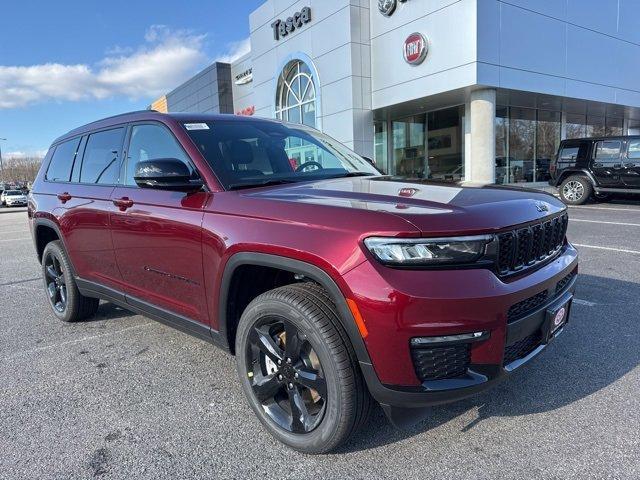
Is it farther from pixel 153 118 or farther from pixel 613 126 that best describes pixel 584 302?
pixel 613 126

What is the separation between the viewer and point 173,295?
3049 millimetres

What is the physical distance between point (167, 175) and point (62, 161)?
260cm

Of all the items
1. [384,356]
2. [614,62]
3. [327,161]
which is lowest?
[384,356]

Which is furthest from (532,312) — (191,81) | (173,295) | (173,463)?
(191,81)

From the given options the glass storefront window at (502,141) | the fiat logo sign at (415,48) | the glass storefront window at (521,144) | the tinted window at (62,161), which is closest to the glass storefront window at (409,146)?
the glass storefront window at (502,141)

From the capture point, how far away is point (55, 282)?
4.73 metres

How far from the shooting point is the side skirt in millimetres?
2852

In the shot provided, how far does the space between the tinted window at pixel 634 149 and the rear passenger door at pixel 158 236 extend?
12883 millimetres

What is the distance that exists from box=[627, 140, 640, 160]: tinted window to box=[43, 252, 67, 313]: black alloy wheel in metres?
13.3

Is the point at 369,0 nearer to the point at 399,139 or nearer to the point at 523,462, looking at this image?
the point at 399,139

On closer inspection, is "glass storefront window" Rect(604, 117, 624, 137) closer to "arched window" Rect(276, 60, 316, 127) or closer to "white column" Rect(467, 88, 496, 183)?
"white column" Rect(467, 88, 496, 183)

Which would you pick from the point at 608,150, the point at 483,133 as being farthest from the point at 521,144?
the point at 608,150

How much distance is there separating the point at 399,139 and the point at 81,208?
61.5 feet

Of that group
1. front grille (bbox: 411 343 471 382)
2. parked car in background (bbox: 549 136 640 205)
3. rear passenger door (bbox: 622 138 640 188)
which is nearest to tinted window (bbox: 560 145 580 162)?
parked car in background (bbox: 549 136 640 205)
